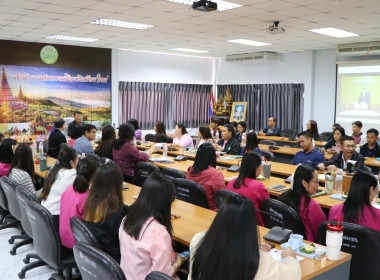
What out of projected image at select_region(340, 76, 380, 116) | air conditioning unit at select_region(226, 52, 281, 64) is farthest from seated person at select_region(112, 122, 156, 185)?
projected image at select_region(340, 76, 380, 116)

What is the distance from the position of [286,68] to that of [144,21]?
18.9 feet

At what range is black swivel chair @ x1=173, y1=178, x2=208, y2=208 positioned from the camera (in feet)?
12.2

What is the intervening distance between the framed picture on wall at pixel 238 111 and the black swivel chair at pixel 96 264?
10468 mm

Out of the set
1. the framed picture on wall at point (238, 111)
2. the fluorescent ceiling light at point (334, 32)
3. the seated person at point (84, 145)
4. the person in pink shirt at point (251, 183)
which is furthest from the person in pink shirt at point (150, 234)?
the framed picture on wall at point (238, 111)

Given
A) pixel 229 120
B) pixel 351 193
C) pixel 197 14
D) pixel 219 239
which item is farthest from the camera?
pixel 229 120

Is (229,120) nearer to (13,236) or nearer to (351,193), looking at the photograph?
(13,236)

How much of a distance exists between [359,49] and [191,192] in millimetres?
6864

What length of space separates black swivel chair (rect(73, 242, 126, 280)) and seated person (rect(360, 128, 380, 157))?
590cm

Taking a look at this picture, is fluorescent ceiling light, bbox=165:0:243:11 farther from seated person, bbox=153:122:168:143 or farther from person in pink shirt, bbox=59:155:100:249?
seated person, bbox=153:122:168:143

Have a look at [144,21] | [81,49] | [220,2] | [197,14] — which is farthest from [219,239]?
[81,49]

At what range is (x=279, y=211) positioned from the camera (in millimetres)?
3092

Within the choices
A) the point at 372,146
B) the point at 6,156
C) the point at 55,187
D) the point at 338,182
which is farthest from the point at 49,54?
the point at 338,182

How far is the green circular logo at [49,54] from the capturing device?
966 cm

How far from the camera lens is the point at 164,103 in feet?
39.9
